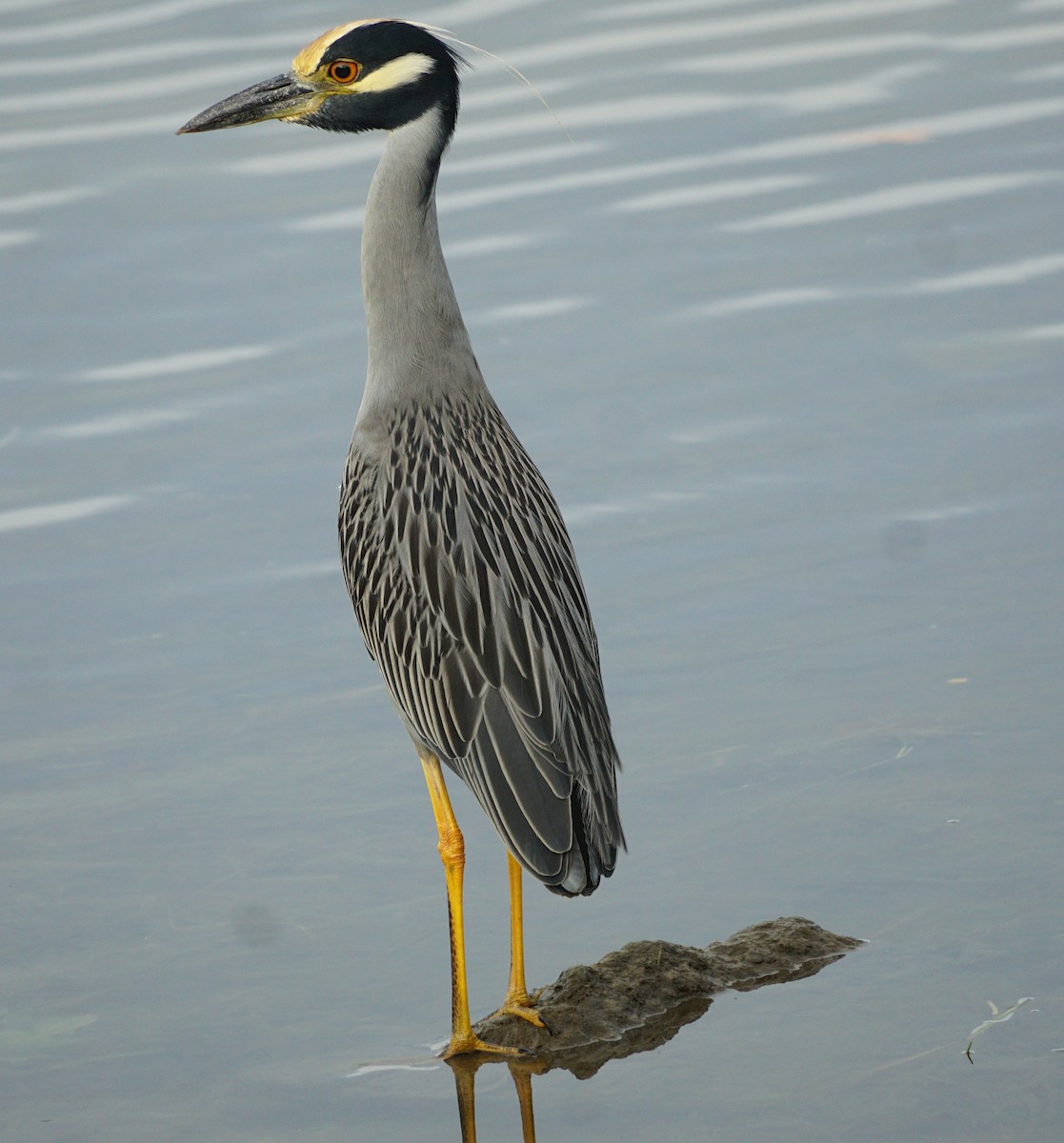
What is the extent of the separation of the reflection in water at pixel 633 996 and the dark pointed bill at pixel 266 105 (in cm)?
255

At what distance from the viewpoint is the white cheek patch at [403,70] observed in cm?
539

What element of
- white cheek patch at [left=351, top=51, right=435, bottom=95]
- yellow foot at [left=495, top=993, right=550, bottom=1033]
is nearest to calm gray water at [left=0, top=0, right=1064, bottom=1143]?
yellow foot at [left=495, top=993, right=550, bottom=1033]

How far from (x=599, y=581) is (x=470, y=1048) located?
2610 millimetres

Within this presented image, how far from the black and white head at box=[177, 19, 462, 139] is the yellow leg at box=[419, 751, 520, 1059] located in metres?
1.83

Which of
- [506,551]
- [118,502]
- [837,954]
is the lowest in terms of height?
[837,954]

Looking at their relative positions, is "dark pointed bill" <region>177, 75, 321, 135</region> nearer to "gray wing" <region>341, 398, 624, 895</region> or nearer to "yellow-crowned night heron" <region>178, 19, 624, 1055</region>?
"yellow-crowned night heron" <region>178, 19, 624, 1055</region>

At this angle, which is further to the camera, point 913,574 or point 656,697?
point 913,574

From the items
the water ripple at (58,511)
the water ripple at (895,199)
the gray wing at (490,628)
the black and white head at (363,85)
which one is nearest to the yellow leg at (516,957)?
the gray wing at (490,628)

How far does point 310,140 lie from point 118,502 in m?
4.70

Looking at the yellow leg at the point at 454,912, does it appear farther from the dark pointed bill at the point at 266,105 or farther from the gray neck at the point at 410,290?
the dark pointed bill at the point at 266,105

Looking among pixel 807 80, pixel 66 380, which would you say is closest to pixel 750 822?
pixel 66 380

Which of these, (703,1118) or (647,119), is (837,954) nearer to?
(703,1118)

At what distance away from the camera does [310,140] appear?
12.0 m

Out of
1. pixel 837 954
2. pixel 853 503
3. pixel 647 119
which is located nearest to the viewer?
pixel 837 954
